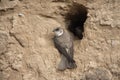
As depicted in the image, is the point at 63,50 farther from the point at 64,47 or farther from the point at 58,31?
the point at 58,31

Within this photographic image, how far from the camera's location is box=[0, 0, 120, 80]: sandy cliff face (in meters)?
4.07

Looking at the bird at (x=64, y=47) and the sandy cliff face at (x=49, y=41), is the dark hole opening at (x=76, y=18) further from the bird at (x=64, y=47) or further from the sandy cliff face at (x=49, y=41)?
the bird at (x=64, y=47)

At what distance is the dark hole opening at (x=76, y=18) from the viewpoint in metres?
4.57

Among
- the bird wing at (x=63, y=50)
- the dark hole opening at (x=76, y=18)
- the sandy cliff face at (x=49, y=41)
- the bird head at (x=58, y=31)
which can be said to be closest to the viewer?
the sandy cliff face at (x=49, y=41)

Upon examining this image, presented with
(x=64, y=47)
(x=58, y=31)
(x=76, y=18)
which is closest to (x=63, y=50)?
(x=64, y=47)

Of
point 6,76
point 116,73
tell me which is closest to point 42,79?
point 6,76

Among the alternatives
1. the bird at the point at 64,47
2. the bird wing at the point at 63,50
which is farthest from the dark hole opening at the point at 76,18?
the bird wing at the point at 63,50

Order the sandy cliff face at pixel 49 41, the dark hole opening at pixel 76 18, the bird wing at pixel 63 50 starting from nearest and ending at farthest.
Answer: the sandy cliff face at pixel 49 41
the bird wing at pixel 63 50
the dark hole opening at pixel 76 18

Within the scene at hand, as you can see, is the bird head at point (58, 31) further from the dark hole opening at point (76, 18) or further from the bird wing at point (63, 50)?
the dark hole opening at point (76, 18)

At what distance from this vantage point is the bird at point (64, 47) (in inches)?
164

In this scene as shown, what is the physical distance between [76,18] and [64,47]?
699 mm

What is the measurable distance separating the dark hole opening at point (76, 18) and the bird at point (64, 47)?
227 millimetres

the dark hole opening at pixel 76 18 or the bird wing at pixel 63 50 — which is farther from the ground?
the dark hole opening at pixel 76 18

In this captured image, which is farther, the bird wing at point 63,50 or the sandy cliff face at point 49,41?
the bird wing at point 63,50
